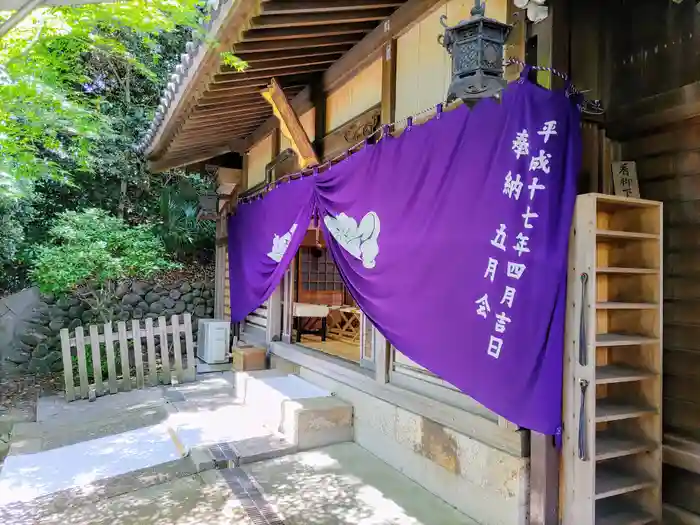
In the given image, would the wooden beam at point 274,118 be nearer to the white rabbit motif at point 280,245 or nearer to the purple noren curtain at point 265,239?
the purple noren curtain at point 265,239

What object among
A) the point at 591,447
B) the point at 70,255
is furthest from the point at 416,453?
the point at 70,255

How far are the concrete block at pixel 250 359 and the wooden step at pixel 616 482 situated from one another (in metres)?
5.69

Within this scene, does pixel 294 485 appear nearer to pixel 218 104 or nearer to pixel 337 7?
pixel 337 7

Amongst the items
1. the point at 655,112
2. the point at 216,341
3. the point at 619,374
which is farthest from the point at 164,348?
the point at 655,112

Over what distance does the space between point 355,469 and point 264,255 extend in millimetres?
3902

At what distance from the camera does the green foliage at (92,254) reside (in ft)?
26.0

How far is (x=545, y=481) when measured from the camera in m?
3.09

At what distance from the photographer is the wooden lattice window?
1108 centimetres

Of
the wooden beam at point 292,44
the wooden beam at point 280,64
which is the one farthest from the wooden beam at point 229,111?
the wooden beam at point 292,44

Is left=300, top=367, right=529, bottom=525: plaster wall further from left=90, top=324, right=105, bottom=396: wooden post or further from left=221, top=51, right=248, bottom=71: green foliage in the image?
left=90, top=324, right=105, bottom=396: wooden post

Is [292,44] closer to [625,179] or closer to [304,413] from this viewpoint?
[625,179]

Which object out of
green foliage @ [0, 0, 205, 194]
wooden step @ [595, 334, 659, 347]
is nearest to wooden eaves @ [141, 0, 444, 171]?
green foliage @ [0, 0, 205, 194]

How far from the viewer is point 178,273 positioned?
12750 mm

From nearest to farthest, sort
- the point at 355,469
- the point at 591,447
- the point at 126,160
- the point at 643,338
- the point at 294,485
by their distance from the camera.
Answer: the point at 591,447 < the point at 643,338 < the point at 294,485 < the point at 355,469 < the point at 126,160
